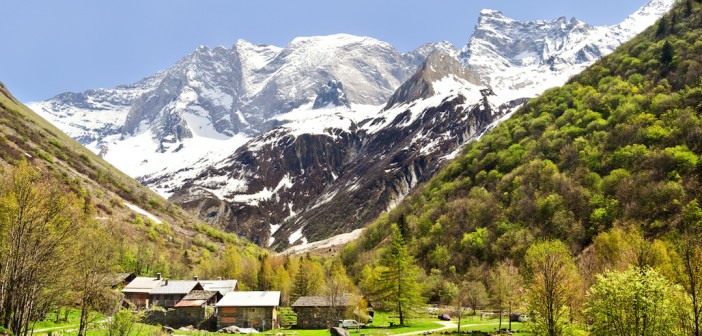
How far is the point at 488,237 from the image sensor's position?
97.2 metres

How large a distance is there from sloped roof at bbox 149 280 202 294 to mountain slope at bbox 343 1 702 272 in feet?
161

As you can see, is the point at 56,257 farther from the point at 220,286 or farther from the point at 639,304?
the point at 220,286

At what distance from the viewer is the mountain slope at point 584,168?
8106 cm

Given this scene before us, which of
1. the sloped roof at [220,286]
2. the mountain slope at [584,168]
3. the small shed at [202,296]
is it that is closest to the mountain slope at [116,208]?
the sloped roof at [220,286]

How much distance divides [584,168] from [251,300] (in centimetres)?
6854

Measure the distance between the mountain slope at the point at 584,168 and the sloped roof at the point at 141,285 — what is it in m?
53.1

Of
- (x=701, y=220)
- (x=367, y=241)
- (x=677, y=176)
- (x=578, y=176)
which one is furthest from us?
(x=367, y=241)

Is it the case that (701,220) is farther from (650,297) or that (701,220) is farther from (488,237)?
A: (650,297)

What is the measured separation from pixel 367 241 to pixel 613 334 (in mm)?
115945

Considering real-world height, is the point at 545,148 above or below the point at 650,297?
above

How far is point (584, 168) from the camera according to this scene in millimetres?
95875

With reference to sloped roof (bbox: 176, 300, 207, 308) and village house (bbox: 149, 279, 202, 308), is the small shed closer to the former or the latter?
sloped roof (bbox: 176, 300, 207, 308)

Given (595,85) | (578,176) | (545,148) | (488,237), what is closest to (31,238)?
(488,237)

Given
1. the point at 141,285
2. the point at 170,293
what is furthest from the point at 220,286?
the point at 141,285
